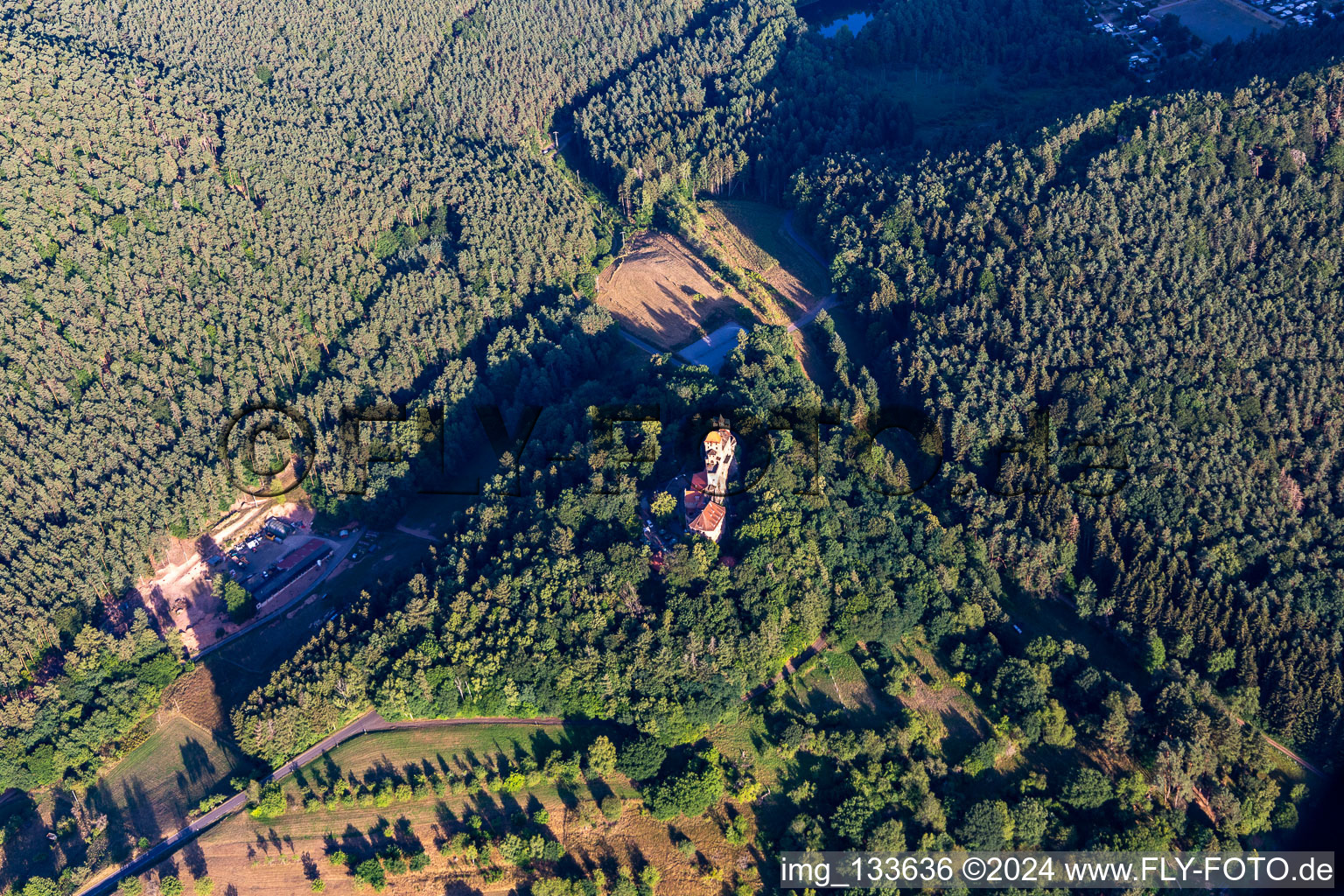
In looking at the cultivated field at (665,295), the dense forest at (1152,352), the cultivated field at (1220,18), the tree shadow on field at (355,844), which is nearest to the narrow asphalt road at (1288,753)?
the dense forest at (1152,352)

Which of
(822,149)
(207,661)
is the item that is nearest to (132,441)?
(207,661)

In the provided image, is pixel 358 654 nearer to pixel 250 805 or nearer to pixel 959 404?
pixel 250 805

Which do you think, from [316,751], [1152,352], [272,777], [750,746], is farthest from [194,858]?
[1152,352]

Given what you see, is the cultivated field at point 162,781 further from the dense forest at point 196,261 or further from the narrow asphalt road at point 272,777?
the dense forest at point 196,261

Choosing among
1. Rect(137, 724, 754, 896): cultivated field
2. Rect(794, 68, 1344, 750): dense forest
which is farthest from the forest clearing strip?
Rect(794, 68, 1344, 750): dense forest

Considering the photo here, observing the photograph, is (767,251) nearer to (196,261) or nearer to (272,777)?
(196,261)
